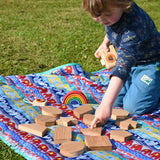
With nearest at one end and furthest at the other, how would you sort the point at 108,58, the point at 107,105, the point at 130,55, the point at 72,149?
the point at 72,149 < the point at 107,105 < the point at 130,55 < the point at 108,58

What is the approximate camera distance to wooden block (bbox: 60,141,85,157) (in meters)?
2.15

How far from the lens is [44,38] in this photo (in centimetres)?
583

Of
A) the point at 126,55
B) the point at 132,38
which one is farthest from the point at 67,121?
the point at 132,38

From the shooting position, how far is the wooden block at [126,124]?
265cm

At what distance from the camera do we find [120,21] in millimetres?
2662

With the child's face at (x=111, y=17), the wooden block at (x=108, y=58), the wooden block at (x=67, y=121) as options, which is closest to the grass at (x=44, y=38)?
the wooden block at (x=67, y=121)

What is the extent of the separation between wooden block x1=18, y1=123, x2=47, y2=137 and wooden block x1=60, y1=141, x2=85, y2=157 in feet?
0.84

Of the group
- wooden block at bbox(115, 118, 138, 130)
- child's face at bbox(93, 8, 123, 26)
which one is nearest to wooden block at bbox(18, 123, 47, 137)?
wooden block at bbox(115, 118, 138, 130)

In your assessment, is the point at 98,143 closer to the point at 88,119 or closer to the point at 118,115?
the point at 88,119

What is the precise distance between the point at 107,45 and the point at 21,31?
3254mm

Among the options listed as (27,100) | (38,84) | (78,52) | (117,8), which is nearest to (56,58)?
(78,52)

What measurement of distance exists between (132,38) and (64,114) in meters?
1.00

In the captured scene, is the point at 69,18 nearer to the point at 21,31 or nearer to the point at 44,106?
the point at 21,31

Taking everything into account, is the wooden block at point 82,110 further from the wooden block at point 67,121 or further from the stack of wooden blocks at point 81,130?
the wooden block at point 67,121
